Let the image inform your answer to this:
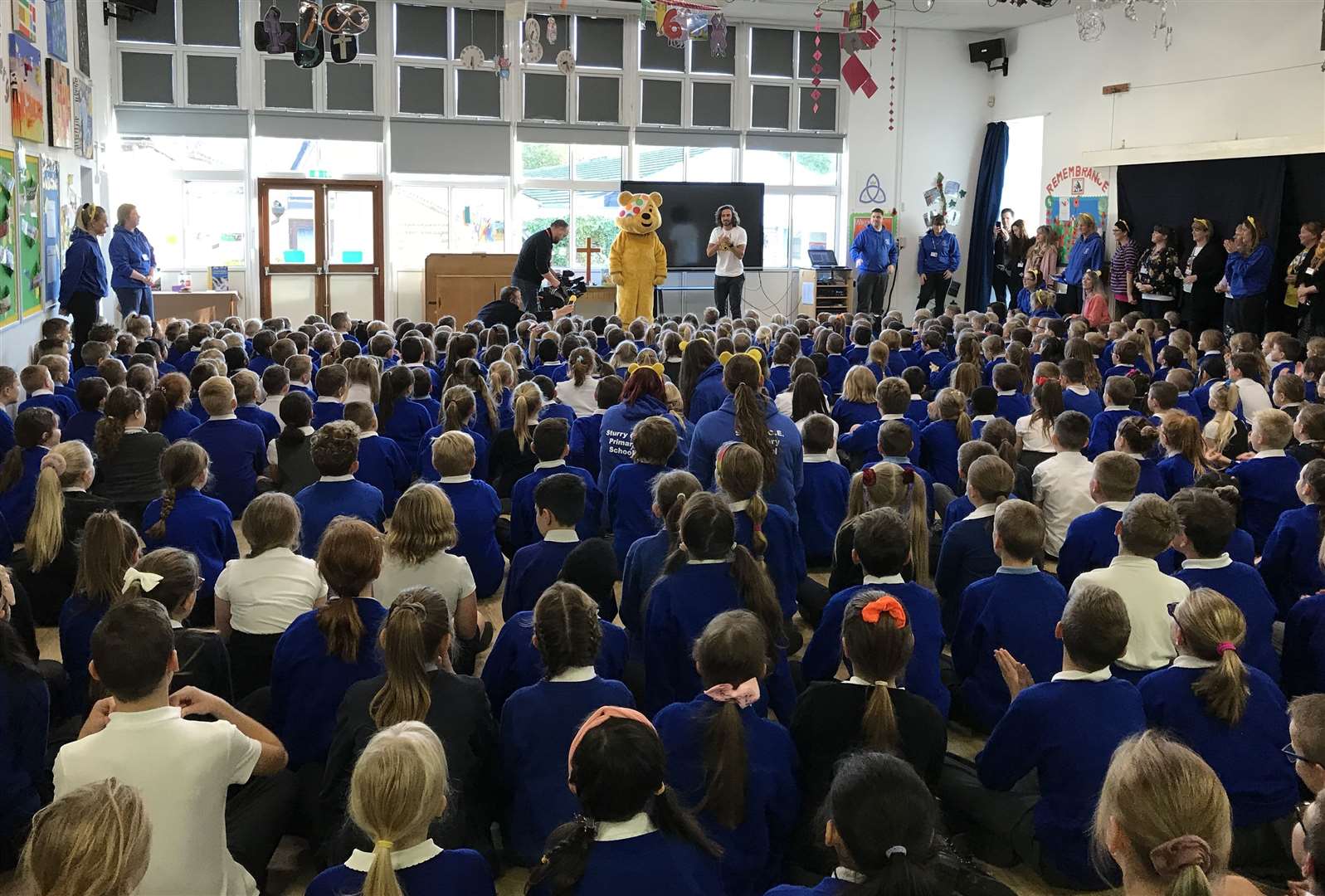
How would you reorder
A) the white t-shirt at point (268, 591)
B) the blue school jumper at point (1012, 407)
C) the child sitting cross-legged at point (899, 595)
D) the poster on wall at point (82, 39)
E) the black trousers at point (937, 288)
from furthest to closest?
the black trousers at point (937, 288) < the poster on wall at point (82, 39) < the blue school jumper at point (1012, 407) < the white t-shirt at point (268, 591) < the child sitting cross-legged at point (899, 595)

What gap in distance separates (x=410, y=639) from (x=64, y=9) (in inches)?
422

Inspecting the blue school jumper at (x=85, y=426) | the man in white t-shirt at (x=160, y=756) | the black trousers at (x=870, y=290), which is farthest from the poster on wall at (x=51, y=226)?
the black trousers at (x=870, y=290)

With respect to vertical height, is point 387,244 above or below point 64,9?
below

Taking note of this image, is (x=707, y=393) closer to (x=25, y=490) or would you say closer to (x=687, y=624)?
(x=687, y=624)

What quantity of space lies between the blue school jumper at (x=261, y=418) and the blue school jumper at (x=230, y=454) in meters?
0.34

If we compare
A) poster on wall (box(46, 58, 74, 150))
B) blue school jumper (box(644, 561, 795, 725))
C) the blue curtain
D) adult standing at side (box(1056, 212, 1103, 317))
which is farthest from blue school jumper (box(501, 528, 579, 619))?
the blue curtain

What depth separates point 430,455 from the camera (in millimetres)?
5844

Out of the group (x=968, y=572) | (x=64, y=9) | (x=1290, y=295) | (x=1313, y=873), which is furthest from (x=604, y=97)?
(x=1313, y=873)

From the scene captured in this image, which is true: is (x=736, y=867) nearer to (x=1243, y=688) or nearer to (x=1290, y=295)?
(x=1243, y=688)

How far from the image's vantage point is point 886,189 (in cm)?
1753

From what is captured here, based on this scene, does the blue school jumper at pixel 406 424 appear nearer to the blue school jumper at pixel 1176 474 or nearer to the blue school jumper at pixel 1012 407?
the blue school jumper at pixel 1012 407

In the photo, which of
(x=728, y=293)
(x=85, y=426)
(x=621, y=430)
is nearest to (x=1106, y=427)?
(x=621, y=430)

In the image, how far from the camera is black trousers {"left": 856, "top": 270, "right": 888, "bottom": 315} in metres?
15.5

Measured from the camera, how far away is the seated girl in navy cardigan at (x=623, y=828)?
2137 mm
